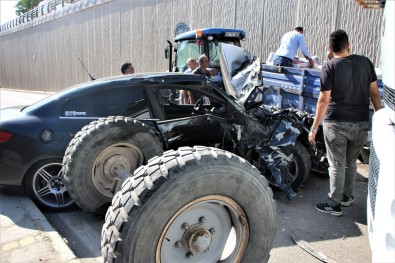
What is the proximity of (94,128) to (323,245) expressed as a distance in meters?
2.56

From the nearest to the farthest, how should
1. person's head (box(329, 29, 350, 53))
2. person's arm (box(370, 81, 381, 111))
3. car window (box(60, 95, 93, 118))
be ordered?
person's head (box(329, 29, 350, 53)) < person's arm (box(370, 81, 381, 111)) < car window (box(60, 95, 93, 118))

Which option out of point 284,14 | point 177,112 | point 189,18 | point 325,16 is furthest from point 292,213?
point 189,18

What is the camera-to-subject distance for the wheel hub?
6.70 feet

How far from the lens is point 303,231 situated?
4168 mm

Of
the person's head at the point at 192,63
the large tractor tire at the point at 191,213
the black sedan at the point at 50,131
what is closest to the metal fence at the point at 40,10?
the person's head at the point at 192,63

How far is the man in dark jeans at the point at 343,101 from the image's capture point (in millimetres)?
4137

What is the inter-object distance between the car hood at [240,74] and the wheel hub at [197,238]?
337 cm

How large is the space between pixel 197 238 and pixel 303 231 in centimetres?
247

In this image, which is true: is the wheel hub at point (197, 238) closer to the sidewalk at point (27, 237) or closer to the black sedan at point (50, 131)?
the sidewalk at point (27, 237)

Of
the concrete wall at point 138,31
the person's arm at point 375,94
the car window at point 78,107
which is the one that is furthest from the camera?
the concrete wall at point 138,31

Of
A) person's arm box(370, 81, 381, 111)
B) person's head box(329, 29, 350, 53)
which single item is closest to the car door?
person's head box(329, 29, 350, 53)

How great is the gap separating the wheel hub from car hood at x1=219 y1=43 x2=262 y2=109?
133 inches

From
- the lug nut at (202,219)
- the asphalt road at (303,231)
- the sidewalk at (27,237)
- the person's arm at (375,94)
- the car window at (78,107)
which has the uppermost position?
the person's arm at (375,94)

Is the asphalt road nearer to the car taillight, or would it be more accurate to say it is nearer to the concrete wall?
the car taillight
